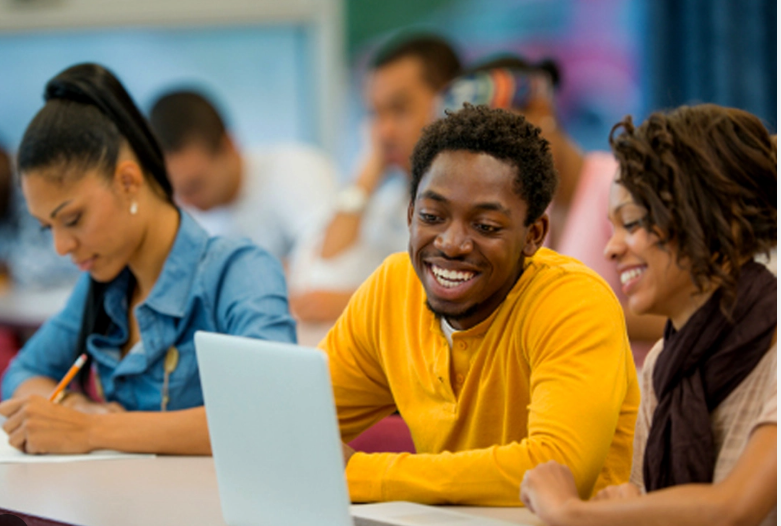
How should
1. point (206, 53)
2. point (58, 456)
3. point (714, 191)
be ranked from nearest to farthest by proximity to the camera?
point (714, 191), point (58, 456), point (206, 53)

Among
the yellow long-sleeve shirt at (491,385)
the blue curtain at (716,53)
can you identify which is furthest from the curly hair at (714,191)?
the blue curtain at (716,53)

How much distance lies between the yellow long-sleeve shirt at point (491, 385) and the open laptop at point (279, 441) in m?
0.07

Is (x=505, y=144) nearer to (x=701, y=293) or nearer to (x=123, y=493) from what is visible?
(x=701, y=293)

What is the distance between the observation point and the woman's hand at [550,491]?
111 centimetres

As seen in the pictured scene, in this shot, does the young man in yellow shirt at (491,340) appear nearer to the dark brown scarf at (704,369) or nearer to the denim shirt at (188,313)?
the dark brown scarf at (704,369)

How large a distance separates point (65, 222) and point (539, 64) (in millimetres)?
1564

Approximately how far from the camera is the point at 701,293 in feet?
3.84

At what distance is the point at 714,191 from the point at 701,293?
0.12 m

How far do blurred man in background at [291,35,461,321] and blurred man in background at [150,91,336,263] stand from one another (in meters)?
0.11

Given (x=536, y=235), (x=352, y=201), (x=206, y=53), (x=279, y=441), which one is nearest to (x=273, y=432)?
(x=279, y=441)

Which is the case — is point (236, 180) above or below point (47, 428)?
above

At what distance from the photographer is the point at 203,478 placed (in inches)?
59.7

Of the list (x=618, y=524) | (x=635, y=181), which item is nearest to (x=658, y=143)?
(x=635, y=181)

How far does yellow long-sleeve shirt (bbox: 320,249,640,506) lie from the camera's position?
1.25m
